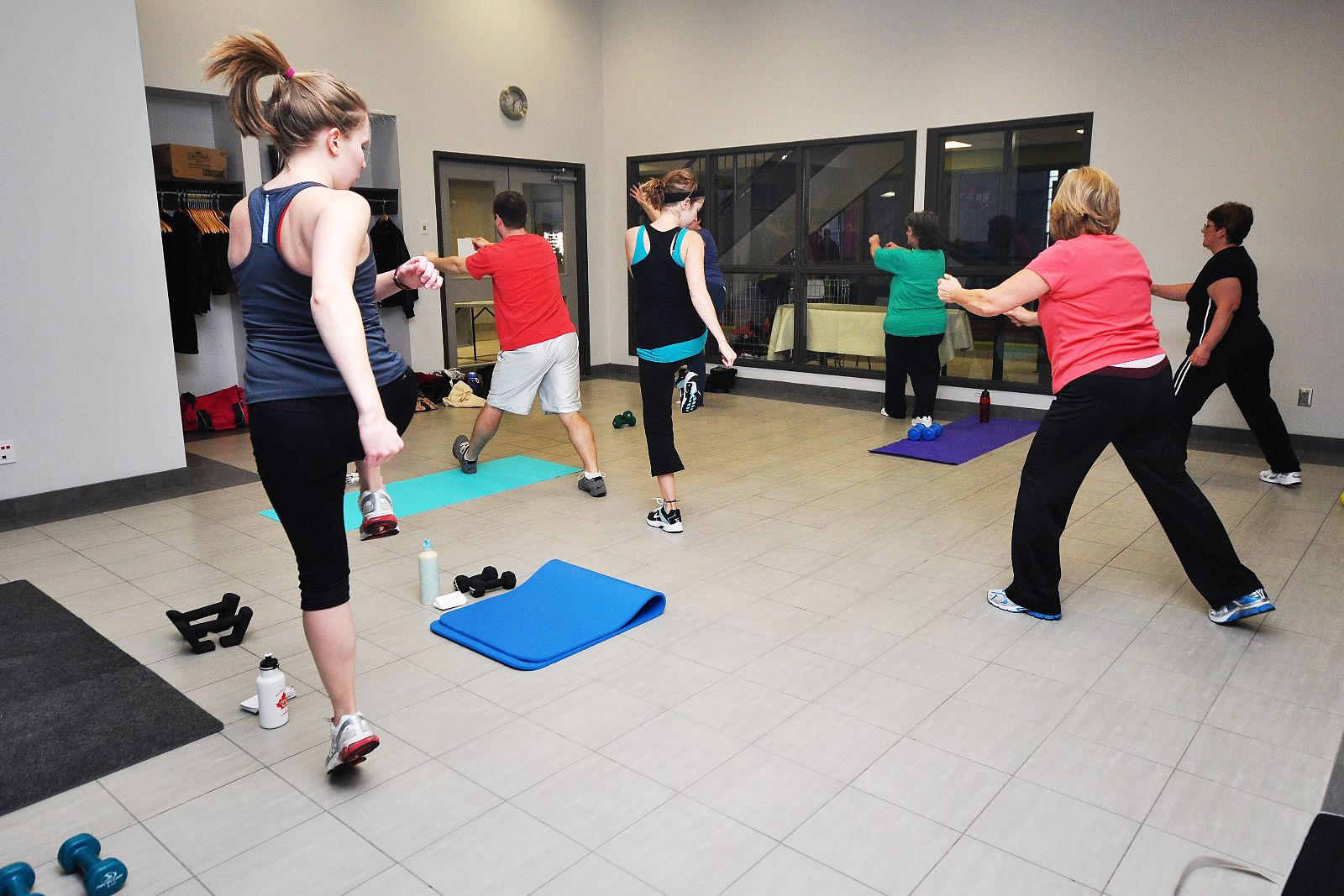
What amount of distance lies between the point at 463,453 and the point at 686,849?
152 inches

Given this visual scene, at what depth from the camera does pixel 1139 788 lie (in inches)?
89.4

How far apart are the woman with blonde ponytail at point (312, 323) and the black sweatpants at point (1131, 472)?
2.19 metres

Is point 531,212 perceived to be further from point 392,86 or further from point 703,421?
point 703,421

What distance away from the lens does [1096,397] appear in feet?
10.0

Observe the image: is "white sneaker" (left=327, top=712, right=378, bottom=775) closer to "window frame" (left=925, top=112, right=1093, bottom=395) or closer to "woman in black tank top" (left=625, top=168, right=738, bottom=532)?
"woman in black tank top" (left=625, top=168, right=738, bottom=532)

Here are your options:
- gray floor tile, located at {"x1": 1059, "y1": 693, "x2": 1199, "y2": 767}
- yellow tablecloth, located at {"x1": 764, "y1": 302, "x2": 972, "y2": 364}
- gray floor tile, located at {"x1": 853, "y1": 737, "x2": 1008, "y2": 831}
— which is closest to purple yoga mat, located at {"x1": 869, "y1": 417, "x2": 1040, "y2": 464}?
yellow tablecloth, located at {"x1": 764, "y1": 302, "x2": 972, "y2": 364}

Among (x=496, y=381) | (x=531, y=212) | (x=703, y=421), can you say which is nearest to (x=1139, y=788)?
(x=496, y=381)

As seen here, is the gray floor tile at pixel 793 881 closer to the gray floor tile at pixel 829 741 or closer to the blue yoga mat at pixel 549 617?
the gray floor tile at pixel 829 741

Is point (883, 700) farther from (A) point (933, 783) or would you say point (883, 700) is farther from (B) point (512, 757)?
(B) point (512, 757)

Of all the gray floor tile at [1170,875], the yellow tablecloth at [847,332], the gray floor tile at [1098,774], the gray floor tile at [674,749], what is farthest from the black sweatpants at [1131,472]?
the yellow tablecloth at [847,332]

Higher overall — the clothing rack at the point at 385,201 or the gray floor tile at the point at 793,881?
the clothing rack at the point at 385,201

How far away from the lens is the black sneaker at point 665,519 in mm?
4344

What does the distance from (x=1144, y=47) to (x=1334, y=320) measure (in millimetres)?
2146

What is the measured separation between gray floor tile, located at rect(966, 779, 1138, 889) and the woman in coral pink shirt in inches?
47.7
